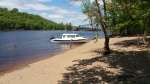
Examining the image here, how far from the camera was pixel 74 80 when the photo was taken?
13422 mm

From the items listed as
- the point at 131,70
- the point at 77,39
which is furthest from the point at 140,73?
the point at 77,39

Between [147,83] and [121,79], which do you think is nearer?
[147,83]

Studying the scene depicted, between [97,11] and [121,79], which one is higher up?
[97,11]

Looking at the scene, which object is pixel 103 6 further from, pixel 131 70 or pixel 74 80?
pixel 74 80

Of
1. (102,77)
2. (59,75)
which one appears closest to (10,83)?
(59,75)

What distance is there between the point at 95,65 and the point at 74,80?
4.40 meters

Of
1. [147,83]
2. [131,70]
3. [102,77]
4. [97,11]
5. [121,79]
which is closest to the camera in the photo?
[147,83]

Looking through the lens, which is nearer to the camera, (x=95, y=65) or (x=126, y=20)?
(x=95, y=65)

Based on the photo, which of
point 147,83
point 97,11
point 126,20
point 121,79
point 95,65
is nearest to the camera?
point 147,83

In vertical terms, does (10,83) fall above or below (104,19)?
below

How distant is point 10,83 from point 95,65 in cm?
630

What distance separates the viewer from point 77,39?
55.1 m

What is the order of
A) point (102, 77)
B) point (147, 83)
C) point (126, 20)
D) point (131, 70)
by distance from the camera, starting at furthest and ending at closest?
point (126, 20) < point (131, 70) < point (102, 77) < point (147, 83)

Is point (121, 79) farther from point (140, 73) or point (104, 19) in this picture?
point (104, 19)
